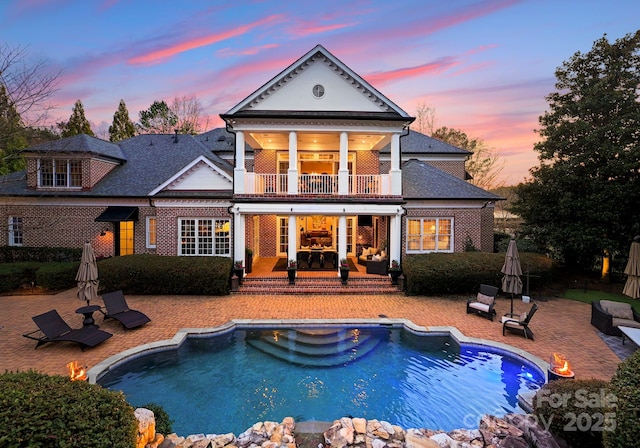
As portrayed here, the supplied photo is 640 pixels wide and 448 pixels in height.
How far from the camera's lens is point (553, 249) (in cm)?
1842

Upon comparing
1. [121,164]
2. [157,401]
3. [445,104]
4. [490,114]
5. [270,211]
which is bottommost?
[157,401]

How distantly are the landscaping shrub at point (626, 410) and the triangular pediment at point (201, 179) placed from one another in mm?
16503

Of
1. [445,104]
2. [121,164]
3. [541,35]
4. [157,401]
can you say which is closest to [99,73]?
[121,164]

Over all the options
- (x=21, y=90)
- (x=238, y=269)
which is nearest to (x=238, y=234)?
(x=238, y=269)

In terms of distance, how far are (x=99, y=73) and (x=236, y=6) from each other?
1295 centimetres

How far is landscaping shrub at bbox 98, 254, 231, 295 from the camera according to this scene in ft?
47.3

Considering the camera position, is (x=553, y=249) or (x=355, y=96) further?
(x=553, y=249)

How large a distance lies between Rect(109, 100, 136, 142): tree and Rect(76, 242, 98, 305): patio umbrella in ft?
125

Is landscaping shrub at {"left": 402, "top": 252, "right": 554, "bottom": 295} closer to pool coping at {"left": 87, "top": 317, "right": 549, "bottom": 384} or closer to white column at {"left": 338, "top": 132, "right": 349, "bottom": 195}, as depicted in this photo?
pool coping at {"left": 87, "top": 317, "right": 549, "bottom": 384}

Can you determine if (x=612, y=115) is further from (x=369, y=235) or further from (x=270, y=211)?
(x=270, y=211)

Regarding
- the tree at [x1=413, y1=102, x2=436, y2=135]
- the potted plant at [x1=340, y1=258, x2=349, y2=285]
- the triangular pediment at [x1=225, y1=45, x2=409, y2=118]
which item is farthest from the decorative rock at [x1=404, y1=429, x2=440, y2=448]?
the tree at [x1=413, y1=102, x2=436, y2=135]

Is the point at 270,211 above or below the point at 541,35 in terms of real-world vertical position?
below

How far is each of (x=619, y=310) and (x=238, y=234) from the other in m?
15.9

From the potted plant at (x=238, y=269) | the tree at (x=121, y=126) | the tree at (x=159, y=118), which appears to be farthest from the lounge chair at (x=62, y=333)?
the tree at (x=121, y=126)
